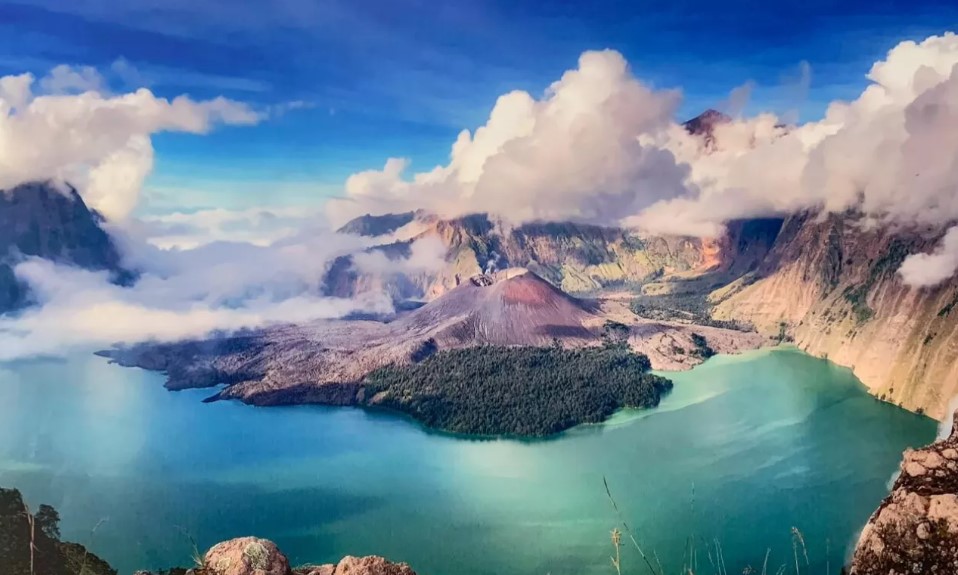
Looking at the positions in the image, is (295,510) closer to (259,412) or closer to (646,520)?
(646,520)

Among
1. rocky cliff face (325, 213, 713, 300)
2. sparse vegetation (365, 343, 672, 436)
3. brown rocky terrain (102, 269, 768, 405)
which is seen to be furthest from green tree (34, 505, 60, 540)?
rocky cliff face (325, 213, 713, 300)

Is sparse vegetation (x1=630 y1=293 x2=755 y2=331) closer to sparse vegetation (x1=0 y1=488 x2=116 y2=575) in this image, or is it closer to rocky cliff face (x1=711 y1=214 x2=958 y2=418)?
rocky cliff face (x1=711 y1=214 x2=958 y2=418)

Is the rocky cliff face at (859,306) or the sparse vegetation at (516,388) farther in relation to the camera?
the sparse vegetation at (516,388)

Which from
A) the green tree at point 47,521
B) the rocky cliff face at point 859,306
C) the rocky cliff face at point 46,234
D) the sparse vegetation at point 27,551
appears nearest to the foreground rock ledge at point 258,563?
the sparse vegetation at point 27,551

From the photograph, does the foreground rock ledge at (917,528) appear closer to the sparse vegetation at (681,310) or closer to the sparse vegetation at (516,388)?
the sparse vegetation at (516,388)

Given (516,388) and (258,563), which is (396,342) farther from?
(258,563)

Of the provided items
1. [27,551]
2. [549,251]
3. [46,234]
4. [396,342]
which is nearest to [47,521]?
[27,551]
